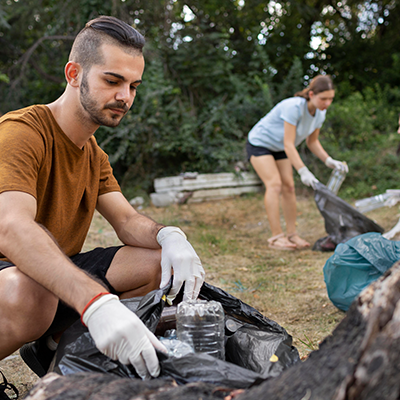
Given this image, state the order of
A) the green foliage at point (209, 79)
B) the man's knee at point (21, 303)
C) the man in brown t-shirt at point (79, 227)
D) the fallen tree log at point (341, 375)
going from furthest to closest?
the green foliage at point (209, 79) → the man's knee at point (21, 303) → the man in brown t-shirt at point (79, 227) → the fallen tree log at point (341, 375)

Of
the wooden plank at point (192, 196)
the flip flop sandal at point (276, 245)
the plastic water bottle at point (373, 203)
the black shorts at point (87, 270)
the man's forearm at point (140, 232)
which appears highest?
the plastic water bottle at point (373, 203)

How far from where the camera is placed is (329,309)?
2525 millimetres

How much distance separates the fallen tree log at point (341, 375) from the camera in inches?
28.0

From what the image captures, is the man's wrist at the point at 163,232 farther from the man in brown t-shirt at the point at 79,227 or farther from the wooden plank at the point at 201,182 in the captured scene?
the wooden plank at the point at 201,182

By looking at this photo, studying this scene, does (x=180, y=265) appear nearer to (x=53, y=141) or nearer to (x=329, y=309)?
(x=53, y=141)

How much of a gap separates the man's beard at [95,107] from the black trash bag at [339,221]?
9.04 ft

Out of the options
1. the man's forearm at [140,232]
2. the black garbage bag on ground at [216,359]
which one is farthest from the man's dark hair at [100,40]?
the black garbage bag on ground at [216,359]

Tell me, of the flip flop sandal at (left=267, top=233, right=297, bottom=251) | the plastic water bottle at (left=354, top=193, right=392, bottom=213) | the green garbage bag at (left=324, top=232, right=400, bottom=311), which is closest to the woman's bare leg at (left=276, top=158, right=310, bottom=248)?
the flip flop sandal at (left=267, top=233, right=297, bottom=251)

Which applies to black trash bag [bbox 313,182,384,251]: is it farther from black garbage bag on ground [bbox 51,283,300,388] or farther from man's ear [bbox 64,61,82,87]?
man's ear [bbox 64,61,82,87]

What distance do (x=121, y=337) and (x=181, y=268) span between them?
49cm

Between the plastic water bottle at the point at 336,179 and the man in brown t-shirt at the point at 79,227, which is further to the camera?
the plastic water bottle at the point at 336,179

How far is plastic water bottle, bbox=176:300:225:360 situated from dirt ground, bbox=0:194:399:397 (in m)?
0.50

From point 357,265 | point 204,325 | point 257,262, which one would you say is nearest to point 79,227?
point 204,325

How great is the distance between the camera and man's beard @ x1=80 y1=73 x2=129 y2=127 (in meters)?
1.61
